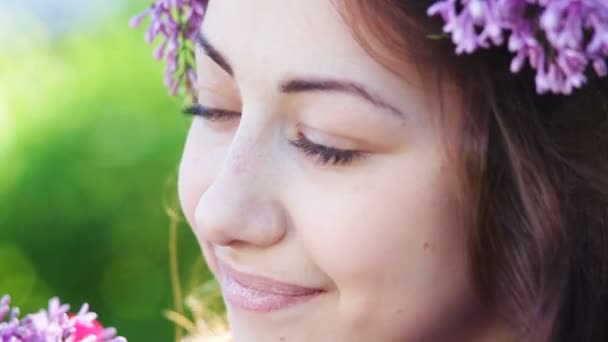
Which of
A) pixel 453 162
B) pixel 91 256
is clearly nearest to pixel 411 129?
pixel 453 162

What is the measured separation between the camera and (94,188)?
382cm

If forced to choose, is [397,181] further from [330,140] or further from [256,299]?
[256,299]

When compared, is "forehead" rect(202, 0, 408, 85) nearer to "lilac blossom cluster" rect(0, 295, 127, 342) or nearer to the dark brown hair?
the dark brown hair

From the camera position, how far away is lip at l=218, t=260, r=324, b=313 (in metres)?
1.71

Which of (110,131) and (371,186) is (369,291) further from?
(110,131)

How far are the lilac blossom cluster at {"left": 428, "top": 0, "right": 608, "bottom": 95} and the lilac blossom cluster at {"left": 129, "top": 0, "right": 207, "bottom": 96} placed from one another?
0.62 m

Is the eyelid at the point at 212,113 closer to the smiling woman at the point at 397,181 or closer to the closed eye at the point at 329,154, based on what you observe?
the smiling woman at the point at 397,181

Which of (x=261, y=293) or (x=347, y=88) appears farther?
(x=261, y=293)

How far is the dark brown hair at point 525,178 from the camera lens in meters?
1.65

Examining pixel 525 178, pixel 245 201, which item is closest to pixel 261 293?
pixel 245 201

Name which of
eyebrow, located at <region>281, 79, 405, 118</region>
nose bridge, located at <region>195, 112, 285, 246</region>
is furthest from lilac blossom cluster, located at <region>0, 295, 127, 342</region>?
eyebrow, located at <region>281, 79, 405, 118</region>

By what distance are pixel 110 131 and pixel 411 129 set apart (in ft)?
7.86

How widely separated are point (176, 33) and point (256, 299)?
0.54 meters

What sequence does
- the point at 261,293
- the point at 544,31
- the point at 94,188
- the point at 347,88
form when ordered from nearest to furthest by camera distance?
the point at 544,31, the point at 347,88, the point at 261,293, the point at 94,188
